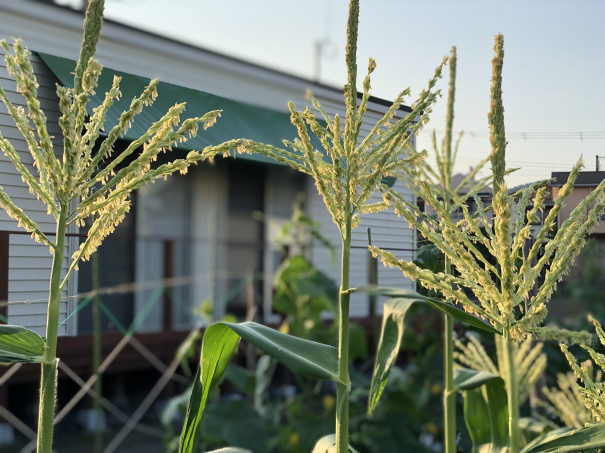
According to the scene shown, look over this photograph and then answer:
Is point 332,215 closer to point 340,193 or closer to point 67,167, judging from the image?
point 340,193

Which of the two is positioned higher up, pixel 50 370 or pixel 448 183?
pixel 448 183

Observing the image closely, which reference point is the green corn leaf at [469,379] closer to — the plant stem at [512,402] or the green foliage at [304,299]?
the plant stem at [512,402]

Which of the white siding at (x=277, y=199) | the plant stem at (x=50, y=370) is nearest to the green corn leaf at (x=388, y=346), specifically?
the plant stem at (x=50, y=370)

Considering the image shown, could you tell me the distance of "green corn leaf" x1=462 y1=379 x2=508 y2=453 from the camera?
140 centimetres

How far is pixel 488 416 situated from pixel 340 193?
692 millimetres

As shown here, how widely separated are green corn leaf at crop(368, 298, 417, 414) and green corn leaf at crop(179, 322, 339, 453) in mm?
73

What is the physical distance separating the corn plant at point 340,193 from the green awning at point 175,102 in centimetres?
18

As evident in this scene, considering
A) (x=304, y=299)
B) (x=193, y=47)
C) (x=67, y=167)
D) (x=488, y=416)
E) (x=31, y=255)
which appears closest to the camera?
(x=67, y=167)

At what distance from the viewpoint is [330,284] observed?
3.64 meters

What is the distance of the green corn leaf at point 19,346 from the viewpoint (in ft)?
3.09

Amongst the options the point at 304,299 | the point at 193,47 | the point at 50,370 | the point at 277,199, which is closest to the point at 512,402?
the point at 50,370

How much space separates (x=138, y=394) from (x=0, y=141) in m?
5.52

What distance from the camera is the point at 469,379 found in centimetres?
146

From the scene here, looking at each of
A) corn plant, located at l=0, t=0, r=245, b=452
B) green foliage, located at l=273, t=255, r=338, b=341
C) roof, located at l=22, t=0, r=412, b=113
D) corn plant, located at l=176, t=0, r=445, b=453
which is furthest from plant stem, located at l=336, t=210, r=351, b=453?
green foliage, located at l=273, t=255, r=338, b=341
